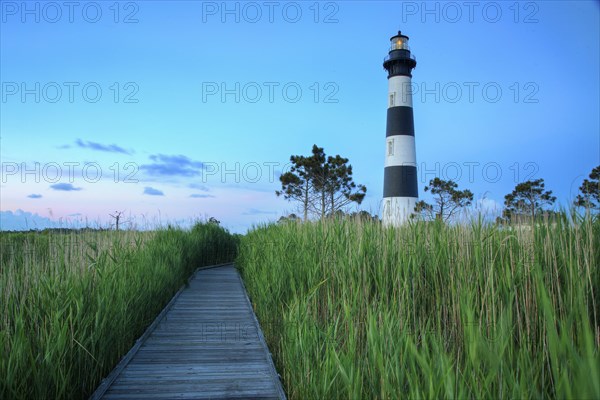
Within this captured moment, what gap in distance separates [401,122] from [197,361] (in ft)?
54.8

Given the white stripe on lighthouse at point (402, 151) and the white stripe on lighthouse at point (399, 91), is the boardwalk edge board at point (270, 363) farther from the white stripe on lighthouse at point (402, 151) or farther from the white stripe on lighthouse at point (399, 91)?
the white stripe on lighthouse at point (399, 91)

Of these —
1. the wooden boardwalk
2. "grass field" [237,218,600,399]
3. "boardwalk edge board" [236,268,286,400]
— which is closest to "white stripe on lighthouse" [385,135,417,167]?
the wooden boardwalk

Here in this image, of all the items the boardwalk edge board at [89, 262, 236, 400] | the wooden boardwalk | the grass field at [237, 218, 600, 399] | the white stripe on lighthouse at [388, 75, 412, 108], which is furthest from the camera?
the white stripe on lighthouse at [388, 75, 412, 108]

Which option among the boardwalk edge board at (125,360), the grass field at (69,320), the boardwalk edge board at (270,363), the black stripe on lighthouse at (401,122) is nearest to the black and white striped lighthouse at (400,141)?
the black stripe on lighthouse at (401,122)

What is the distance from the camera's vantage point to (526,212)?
12.1 feet

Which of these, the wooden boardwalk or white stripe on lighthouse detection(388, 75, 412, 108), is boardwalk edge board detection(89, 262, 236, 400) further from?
white stripe on lighthouse detection(388, 75, 412, 108)

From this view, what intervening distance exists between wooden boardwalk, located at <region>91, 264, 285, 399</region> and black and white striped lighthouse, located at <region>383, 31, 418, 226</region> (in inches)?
524

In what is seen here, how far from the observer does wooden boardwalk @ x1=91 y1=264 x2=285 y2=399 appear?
3283 millimetres

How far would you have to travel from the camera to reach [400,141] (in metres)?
18.6

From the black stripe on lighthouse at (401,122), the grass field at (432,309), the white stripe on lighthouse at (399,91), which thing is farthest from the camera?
the white stripe on lighthouse at (399,91)

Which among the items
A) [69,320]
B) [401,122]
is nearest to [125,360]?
[69,320]

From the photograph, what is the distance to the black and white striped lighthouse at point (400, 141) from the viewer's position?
18312 millimetres

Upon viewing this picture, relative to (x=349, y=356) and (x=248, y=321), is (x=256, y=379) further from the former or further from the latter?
(x=248, y=321)

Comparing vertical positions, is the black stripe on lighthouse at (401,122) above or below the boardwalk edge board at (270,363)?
above
